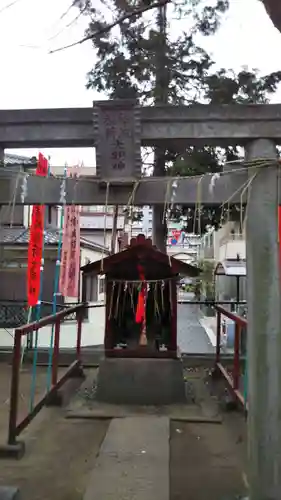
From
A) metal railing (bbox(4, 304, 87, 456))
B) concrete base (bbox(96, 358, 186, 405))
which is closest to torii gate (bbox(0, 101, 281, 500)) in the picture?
metal railing (bbox(4, 304, 87, 456))

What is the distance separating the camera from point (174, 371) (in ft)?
26.1

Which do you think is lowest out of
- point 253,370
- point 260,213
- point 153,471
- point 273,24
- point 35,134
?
point 153,471

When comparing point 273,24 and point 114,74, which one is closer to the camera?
point 273,24

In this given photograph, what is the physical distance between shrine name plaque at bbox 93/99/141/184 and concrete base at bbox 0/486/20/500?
2.99 m

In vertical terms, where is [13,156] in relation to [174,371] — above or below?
above

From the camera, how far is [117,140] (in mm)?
4742

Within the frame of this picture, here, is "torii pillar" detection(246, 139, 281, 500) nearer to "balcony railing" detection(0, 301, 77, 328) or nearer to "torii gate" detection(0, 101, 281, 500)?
"torii gate" detection(0, 101, 281, 500)

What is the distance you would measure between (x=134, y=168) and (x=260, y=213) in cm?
128

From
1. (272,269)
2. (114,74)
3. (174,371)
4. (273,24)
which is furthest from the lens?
(114,74)

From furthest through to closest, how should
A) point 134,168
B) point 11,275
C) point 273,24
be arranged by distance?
1. point 11,275
2. point 134,168
3. point 273,24

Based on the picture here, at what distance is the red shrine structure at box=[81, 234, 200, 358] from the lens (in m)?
8.11

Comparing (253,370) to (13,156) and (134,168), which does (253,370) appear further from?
(13,156)

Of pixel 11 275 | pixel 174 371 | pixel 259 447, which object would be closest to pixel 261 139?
pixel 259 447

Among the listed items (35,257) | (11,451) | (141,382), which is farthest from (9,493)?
(141,382)
